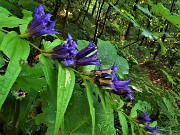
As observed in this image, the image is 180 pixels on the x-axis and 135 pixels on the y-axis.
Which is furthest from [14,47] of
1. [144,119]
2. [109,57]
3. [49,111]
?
[109,57]

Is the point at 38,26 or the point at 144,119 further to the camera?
the point at 144,119

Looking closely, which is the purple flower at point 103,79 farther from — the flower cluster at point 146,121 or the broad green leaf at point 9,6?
the broad green leaf at point 9,6

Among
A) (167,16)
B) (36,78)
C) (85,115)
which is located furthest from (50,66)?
(167,16)

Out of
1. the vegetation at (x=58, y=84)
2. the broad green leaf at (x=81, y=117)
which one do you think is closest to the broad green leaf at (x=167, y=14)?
the vegetation at (x=58, y=84)

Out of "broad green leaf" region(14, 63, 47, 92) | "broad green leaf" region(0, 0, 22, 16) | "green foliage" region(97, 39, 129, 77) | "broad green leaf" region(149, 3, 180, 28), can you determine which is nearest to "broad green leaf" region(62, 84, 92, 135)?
"broad green leaf" region(14, 63, 47, 92)

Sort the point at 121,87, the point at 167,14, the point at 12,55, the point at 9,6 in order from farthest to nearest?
the point at 167,14 < the point at 9,6 < the point at 121,87 < the point at 12,55

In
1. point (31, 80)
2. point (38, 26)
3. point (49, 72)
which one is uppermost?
point (38, 26)

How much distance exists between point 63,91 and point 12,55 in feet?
0.69

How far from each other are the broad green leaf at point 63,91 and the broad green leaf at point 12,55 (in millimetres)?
143

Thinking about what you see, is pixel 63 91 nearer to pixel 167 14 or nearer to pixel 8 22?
pixel 8 22

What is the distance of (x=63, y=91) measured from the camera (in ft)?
3.31

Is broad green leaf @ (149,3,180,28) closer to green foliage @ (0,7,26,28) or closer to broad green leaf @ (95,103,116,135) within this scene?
broad green leaf @ (95,103,116,135)

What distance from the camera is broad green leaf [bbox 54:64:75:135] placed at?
3.24 feet

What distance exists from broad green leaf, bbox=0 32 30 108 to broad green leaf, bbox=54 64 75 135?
0.14m
